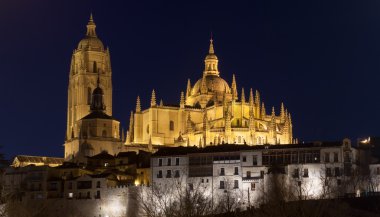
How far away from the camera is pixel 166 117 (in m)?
109

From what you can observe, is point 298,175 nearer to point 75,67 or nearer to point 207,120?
Result: point 207,120

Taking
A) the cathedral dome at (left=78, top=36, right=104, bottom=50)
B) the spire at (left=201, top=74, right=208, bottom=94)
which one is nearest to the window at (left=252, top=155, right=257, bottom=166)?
the spire at (left=201, top=74, right=208, bottom=94)

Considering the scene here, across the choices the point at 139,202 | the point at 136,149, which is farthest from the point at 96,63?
the point at 139,202

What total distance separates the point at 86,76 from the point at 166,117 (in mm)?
18434

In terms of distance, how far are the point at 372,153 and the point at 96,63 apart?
51.5 metres

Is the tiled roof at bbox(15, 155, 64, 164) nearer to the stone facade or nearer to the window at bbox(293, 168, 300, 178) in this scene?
the stone facade

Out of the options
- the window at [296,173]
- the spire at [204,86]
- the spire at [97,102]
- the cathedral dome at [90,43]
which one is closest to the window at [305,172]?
the window at [296,173]

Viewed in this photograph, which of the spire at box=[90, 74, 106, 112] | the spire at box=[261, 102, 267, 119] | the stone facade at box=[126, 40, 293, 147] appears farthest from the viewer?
the spire at box=[90, 74, 106, 112]

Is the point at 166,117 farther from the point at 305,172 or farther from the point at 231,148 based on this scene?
the point at 305,172

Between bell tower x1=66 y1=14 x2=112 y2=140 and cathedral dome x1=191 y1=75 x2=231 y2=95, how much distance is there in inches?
562

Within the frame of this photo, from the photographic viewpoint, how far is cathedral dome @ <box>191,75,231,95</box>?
11612 centimetres

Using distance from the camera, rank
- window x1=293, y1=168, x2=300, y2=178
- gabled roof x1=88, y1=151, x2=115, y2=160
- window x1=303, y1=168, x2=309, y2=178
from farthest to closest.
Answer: gabled roof x1=88, y1=151, x2=115, y2=160 < window x1=303, y1=168, x2=309, y2=178 < window x1=293, y1=168, x2=300, y2=178

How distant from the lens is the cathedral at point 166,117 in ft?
330

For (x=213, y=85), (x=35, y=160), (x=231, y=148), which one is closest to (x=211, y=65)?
(x=213, y=85)
